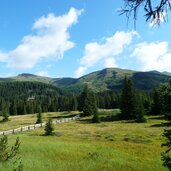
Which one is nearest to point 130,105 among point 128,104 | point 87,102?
point 128,104

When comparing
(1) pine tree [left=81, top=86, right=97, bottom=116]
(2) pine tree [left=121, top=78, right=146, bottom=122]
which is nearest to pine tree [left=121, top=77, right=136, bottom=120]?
(2) pine tree [left=121, top=78, right=146, bottom=122]

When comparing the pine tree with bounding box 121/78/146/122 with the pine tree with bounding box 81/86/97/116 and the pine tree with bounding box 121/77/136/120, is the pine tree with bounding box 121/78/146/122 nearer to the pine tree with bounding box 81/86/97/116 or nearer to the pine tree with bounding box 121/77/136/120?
the pine tree with bounding box 121/77/136/120

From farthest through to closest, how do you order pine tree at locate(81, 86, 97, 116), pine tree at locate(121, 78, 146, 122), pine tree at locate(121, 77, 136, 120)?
pine tree at locate(81, 86, 97, 116) → pine tree at locate(121, 77, 136, 120) → pine tree at locate(121, 78, 146, 122)

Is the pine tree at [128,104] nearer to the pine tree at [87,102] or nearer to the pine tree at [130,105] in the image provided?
the pine tree at [130,105]

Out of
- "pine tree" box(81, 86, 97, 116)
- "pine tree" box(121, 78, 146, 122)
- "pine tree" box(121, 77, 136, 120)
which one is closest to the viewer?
"pine tree" box(121, 78, 146, 122)

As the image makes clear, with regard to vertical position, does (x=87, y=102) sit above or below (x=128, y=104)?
above

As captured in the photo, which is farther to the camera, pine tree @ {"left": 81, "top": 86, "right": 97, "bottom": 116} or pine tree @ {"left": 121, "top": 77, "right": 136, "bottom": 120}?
pine tree @ {"left": 81, "top": 86, "right": 97, "bottom": 116}

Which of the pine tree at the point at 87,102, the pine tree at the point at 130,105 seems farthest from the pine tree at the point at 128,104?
the pine tree at the point at 87,102

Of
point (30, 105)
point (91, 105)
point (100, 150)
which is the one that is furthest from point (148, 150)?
point (30, 105)

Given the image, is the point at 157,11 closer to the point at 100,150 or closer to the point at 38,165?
the point at 38,165

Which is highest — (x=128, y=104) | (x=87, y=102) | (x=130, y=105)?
(x=87, y=102)

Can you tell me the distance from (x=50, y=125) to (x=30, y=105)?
122m

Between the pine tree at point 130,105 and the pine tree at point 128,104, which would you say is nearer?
the pine tree at point 130,105

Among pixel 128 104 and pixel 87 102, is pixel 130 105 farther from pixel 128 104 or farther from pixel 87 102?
pixel 87 102
